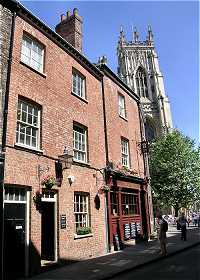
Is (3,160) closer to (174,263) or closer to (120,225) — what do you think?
(174,263)

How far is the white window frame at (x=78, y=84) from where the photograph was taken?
1507 centimetres

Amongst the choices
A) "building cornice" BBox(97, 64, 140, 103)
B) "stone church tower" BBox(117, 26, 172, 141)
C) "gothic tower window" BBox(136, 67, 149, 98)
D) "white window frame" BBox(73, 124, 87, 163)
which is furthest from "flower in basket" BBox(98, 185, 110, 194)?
"gothic tower window" BBox(136, 67, 149, 98)

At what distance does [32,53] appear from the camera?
41.0 ft

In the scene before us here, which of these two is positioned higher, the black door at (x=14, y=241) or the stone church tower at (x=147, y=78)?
the stone church tower at (x=147, y=78)

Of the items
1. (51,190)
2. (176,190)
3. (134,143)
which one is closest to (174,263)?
(51,190)

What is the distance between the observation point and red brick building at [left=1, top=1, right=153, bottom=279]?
10.2 meters

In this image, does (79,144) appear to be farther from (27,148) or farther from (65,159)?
(27,148)

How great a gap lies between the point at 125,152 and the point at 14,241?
10.7 meters

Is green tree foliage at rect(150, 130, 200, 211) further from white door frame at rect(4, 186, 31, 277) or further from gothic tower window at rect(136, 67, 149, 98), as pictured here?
gothic tower window at rect(136, 67, 149, 98)

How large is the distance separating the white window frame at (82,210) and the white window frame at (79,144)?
62.7 inches

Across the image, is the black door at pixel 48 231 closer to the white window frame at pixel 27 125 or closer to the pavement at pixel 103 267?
the pavement at pixel 103 267

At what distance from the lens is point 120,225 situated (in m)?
16.5

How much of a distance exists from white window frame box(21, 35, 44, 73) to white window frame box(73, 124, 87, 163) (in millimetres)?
3225

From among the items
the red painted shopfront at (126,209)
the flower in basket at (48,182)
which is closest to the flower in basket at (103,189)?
the red painted shopfront at (126,209)
